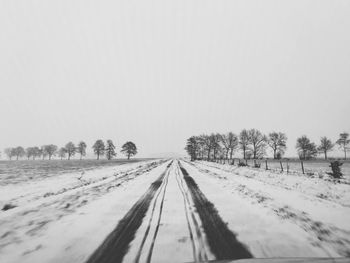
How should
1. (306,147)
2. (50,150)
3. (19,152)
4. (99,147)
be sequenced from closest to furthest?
(306,147)
(99,147)
(50,150)
(19,152)

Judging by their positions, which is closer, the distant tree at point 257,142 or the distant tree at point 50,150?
the distant tree at point 257,142

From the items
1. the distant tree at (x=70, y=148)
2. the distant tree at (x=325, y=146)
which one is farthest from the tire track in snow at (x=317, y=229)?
the distant tree at (x=70, y=148)

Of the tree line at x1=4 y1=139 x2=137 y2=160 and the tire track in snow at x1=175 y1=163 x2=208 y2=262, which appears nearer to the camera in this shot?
the tire track in snow at x1=175 y1=163 x2=208 y2=262

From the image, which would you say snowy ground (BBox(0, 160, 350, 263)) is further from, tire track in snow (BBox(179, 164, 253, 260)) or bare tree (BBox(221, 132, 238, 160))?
bare tree (BBox(221, 132, 238, 160))

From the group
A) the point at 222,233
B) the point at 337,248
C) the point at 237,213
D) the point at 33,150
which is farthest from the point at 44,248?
the point at 33,150

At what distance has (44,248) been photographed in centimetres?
343

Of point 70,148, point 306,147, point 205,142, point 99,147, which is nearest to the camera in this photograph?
point 306,147

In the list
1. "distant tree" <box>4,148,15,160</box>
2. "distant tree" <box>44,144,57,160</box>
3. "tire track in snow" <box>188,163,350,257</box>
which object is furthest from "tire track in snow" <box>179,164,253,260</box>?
"distant tree" <box>4,148,15,160</box>

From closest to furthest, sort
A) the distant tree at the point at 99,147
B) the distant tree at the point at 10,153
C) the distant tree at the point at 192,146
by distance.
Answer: the distant tree at the point at 192,146 < the distant tree at the point at 99,147 < the distant tree at the point at 10,153

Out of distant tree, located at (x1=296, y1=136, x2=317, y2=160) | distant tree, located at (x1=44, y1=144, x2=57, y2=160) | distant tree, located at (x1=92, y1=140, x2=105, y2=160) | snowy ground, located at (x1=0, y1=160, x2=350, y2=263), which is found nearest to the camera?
snowy ground, located at (x1=0, y1=160, x2=350, y2=263)

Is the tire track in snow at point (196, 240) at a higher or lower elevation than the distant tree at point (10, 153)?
lower

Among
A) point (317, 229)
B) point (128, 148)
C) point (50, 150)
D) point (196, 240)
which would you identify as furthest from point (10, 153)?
point (317, 229)

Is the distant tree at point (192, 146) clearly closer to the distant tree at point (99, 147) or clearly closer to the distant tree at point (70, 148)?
the distant tree at point (99, 147)

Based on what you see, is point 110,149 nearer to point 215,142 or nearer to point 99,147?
point 99,147
